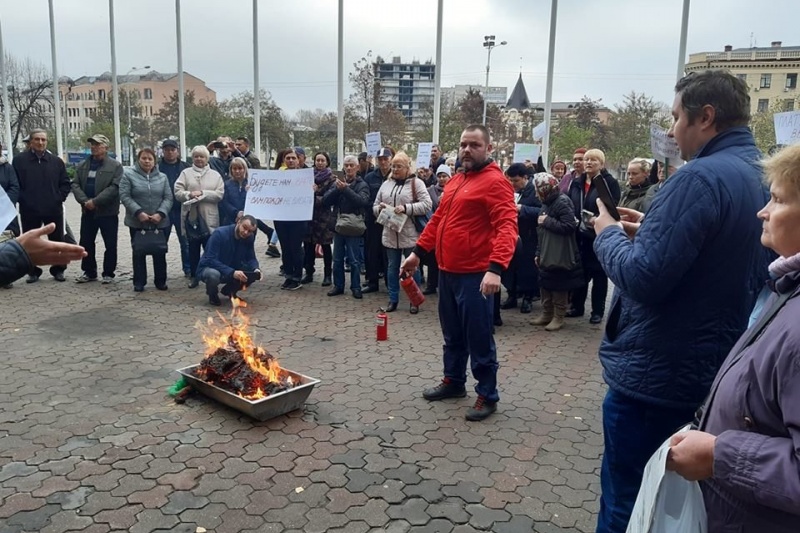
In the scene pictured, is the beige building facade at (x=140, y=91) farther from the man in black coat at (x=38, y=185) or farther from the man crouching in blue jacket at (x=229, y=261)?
the man crouching in blue jacket at (x=229, y=261)

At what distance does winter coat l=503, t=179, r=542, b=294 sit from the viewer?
324 inches

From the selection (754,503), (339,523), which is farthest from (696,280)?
(339,523)

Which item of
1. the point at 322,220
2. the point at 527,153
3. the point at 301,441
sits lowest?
the point at 301,441

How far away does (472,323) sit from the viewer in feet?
15.6

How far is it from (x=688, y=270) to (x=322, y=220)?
785 cm

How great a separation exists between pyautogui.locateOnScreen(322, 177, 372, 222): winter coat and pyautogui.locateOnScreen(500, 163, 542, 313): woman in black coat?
2266mm

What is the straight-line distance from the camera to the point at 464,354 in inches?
204

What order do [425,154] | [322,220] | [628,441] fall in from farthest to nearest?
[425,154] < [322,220] < [628,441]

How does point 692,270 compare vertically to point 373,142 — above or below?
below

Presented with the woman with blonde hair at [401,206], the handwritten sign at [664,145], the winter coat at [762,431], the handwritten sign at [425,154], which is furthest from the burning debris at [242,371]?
the handwritten sign at [425,154]

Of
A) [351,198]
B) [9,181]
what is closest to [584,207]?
[351,198]

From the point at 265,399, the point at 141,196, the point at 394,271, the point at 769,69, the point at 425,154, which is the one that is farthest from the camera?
the point at 769,69

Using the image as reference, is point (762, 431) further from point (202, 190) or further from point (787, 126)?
point (202, 190)

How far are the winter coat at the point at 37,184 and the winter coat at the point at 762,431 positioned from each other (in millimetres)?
10216
